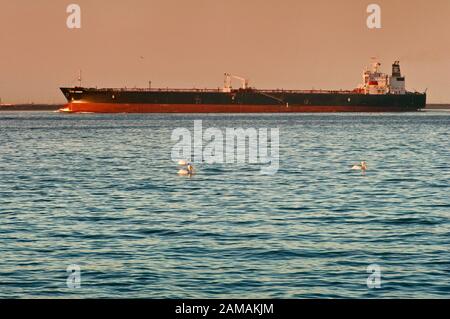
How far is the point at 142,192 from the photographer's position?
4538cm

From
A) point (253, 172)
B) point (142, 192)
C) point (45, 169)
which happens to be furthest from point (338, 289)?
point (45, 169)

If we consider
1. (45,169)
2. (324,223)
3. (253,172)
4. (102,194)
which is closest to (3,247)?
(324,223)

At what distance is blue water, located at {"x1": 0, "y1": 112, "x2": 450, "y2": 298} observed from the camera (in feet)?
73.6

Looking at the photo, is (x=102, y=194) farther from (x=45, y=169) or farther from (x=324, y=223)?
(x=45, y=169)

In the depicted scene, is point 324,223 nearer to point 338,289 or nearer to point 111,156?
point 338,289

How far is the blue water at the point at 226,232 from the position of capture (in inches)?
883

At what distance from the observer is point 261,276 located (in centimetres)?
2331

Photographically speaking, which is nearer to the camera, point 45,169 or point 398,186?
point 398,186

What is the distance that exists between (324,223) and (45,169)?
34.4 m

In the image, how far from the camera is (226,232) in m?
30.8
